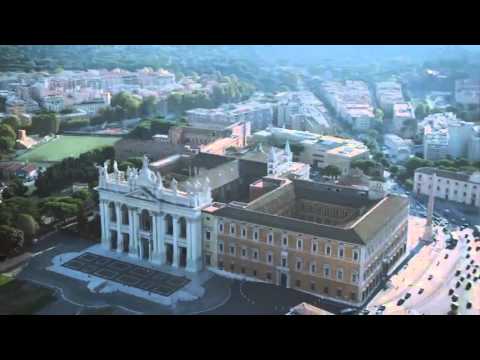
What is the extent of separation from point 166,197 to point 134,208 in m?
1.78

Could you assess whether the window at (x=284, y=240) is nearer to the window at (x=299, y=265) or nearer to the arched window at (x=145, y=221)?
the window at (x=299, y=265)

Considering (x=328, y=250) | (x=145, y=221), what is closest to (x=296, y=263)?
(x=328, y=250)

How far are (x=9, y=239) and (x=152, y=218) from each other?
5.81 meters

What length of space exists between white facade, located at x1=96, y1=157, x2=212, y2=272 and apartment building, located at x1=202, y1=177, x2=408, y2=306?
2.15 ft

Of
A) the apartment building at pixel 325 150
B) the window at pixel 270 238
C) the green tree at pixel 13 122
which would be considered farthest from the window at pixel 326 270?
the green tree at pixel 13 122

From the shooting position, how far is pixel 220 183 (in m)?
28.3

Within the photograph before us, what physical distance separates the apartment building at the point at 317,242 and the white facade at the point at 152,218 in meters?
0.65

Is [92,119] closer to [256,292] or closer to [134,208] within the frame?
[134,208]

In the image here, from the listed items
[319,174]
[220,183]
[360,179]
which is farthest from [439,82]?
[220,183]

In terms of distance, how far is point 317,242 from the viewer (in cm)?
2169

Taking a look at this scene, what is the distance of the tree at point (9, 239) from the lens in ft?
80.3

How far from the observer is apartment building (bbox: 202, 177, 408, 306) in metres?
21.5

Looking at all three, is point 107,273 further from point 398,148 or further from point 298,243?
point 398,148

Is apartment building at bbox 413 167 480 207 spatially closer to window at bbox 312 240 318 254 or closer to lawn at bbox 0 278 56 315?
window at bbox 312 240 318 254
